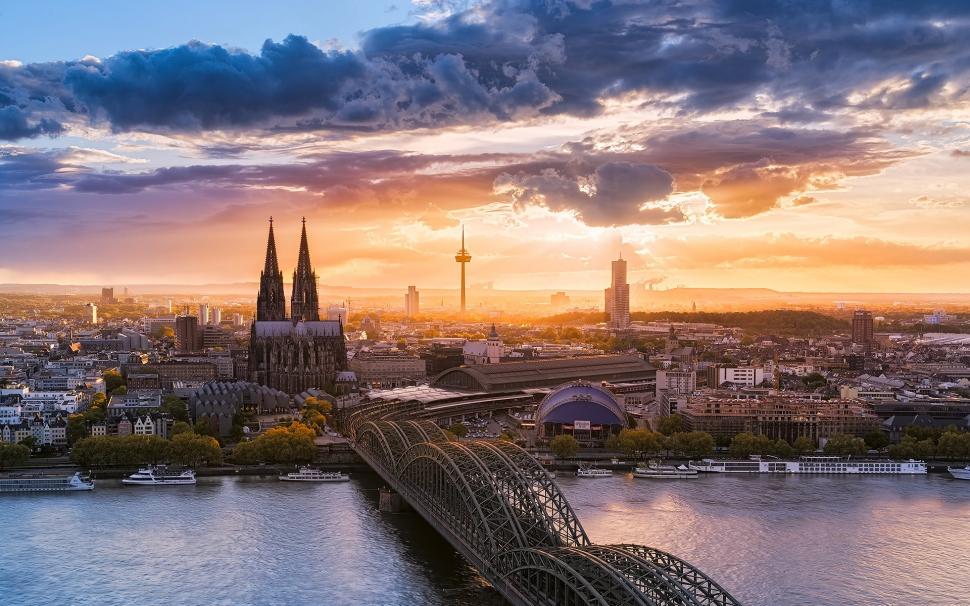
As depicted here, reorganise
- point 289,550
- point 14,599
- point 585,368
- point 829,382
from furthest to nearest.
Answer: point 585,368
point 829,382
point 289,550
point 14,599

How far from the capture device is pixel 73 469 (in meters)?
33.3

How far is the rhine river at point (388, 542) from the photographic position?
67.8 feet

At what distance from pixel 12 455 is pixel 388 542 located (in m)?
15.9

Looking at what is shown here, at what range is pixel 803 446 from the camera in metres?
38.6

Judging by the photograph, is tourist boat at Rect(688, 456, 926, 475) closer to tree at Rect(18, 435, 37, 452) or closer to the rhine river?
the rhine river

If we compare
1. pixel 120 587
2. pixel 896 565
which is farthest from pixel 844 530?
pixel 120 587

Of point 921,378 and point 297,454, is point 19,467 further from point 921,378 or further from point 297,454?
point 921,378

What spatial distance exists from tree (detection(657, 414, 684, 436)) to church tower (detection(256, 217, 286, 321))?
2535 cm

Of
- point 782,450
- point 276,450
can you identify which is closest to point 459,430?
point 276,450

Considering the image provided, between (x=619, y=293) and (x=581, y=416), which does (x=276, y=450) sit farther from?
(x=619, y=293)

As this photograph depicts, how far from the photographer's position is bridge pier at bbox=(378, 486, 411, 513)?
27734mm

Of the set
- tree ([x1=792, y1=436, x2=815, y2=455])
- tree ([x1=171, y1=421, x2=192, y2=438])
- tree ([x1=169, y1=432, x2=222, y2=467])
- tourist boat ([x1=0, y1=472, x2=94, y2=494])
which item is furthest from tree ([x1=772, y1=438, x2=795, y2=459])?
tourist boat ([x1=0, y1=472, x2=94, y2=494])

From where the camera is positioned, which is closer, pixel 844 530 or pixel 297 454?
pixel 844 530

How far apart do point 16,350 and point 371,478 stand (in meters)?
53.3
